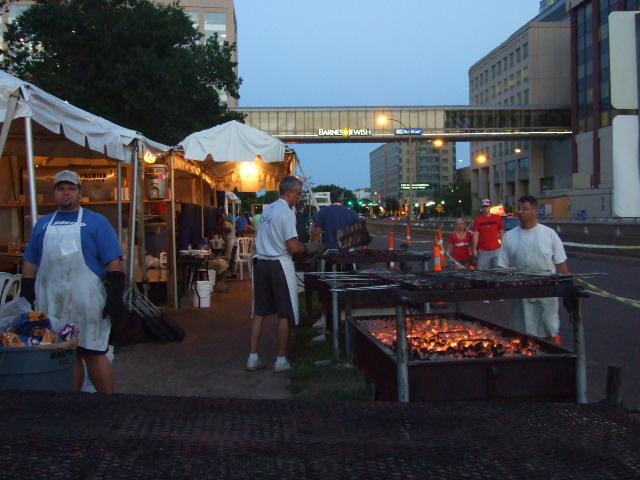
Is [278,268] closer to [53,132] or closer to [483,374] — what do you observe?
[53,132]

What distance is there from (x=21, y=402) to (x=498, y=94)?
9738 centimetres

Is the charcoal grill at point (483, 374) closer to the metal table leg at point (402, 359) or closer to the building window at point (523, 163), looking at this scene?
the metal table leg at point (402, 359)

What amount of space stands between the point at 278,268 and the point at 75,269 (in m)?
2.88

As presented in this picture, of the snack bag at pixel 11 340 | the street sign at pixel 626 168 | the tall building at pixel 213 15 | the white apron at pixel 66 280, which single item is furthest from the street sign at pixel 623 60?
the tall building at pixel 213 15

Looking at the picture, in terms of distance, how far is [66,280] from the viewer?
4.87 meters

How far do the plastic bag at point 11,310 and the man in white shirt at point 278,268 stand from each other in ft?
→ 10.2

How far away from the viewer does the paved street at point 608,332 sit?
22.6ft

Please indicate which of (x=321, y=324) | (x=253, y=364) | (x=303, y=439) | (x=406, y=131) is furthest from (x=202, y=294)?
(x=406, y=131)

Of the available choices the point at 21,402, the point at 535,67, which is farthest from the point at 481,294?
the point at 535,67

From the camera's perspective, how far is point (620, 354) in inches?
328

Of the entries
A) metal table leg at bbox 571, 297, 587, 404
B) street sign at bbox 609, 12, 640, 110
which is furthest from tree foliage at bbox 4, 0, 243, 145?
street sign at bbox 609, 12, 640, 110

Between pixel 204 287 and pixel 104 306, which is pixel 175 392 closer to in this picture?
pixel 104 306

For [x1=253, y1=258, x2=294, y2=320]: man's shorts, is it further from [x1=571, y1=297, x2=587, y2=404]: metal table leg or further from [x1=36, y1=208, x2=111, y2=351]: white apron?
[x1=571, y1=297, x2=587, y2=404]: metal table leg

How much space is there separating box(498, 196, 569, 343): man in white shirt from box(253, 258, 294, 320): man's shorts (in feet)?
7.25
